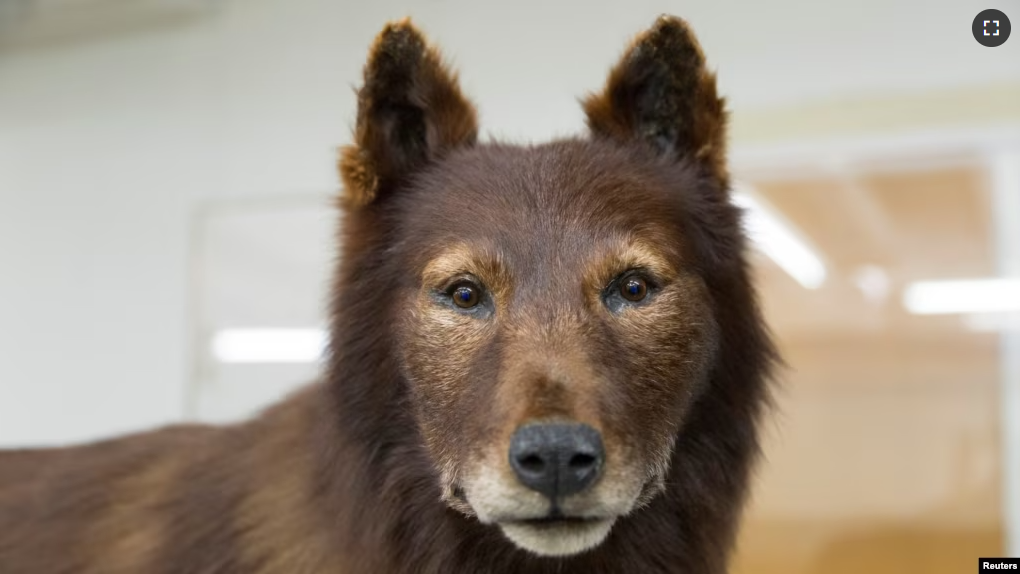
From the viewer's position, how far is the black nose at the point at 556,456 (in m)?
1.19

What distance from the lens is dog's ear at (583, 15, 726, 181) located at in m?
1.62

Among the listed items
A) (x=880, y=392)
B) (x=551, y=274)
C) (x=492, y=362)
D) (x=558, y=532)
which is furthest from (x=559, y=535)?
(x=880, y=392)

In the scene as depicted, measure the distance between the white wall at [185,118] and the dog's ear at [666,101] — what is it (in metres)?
1.64

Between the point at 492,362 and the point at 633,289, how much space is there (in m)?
0.25

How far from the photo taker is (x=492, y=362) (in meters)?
1.39

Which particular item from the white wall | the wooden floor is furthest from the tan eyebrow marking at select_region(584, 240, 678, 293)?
the white wall

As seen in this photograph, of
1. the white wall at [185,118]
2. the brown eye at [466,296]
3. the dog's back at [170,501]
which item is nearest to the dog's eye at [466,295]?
the brown eye at [466,296]

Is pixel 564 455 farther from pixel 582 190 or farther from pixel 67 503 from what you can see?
pixel 67 503

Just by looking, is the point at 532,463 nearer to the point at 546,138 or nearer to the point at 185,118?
the point at 546,138

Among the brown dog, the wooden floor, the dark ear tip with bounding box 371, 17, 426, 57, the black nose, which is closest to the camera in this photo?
the black nose

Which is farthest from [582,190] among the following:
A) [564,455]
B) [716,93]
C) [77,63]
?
[77,63]

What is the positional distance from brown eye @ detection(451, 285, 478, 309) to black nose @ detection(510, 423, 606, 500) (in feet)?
1.01

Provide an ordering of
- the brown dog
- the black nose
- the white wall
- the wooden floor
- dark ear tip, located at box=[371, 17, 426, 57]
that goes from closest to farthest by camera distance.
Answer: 1. the black nose
2. the brown dog
3. dark ear tip, located at box=[371, 17, 426, 57]
4. the wooden floor
5. the white wall

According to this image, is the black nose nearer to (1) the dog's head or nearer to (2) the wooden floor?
(1) the dog's head
